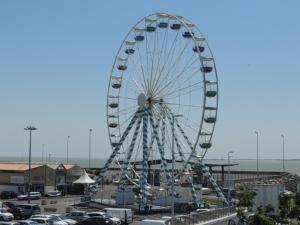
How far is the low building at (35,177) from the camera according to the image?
3371 inches

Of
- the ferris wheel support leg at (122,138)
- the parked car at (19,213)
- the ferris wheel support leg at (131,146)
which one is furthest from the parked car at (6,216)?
the ferris wheel support leg at (122,138)

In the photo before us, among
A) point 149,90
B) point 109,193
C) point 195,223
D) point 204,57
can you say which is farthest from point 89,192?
point 195,223

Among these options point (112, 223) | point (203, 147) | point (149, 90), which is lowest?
point (112, 223)

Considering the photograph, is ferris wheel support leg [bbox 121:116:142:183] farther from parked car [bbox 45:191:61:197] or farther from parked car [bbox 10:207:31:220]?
parked car [bbox 45:191:61:197]

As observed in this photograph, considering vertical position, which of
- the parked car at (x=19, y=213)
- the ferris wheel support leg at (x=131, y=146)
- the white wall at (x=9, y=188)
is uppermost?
the ferris wheel support leg at (x=131, y=146)

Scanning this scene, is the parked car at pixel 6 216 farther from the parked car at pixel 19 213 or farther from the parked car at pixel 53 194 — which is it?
the parked car at pixel 53 194

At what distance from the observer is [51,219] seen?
4697 cm

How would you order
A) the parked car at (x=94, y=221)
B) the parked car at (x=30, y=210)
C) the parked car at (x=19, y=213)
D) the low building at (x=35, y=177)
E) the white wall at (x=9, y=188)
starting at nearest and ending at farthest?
the parked car at (x=94, y=221), the parked car at (x=19, y=213), the parked car at (x=30, y=210), the low building at (x=35, y=177), the white wall at (x=9, y=188)

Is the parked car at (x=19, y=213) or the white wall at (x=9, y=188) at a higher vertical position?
the white wall at (x=9, y=188)

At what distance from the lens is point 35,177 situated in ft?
286

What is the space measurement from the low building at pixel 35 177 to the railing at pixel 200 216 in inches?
1565

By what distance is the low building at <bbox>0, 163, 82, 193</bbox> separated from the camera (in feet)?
281

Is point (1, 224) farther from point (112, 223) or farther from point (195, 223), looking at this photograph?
point (195, 223)

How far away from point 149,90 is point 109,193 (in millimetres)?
21003
